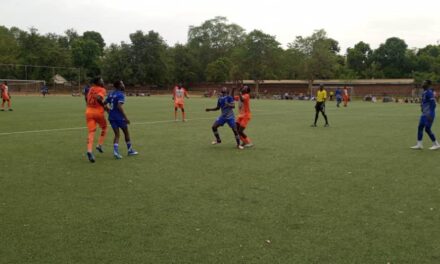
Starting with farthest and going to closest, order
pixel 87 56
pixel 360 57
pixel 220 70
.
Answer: pixel 87 56, pixel 360 57, pixel 220 70

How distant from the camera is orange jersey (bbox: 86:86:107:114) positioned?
385 inches

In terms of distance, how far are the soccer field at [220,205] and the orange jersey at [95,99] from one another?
3.72 ft

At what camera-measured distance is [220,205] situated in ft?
20.7

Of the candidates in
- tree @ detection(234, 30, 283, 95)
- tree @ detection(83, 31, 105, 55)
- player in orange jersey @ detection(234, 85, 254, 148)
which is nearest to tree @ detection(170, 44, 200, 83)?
tree @ detection(234, 30, 283, 95)

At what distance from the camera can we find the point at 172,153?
35.9ft

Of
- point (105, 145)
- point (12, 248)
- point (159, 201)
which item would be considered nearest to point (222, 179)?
point (159, 201)

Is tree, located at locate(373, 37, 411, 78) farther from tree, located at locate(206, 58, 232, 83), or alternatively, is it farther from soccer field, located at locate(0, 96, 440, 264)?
soccer field, located at locate(0, 96, 440, 264)

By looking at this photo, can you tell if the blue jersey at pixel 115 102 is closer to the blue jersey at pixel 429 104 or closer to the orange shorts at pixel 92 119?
the orange shorts at pixel 92 119

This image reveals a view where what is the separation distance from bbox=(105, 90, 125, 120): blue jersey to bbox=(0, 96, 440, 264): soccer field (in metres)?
1.02

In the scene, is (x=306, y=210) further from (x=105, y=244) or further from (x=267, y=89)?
(x=267, y=89)

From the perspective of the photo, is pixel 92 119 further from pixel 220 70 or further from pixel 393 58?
pixel 393 58

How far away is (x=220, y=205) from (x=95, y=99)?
4.81 metres

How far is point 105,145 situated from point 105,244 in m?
7.81


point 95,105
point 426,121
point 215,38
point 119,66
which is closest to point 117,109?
point 95,105
